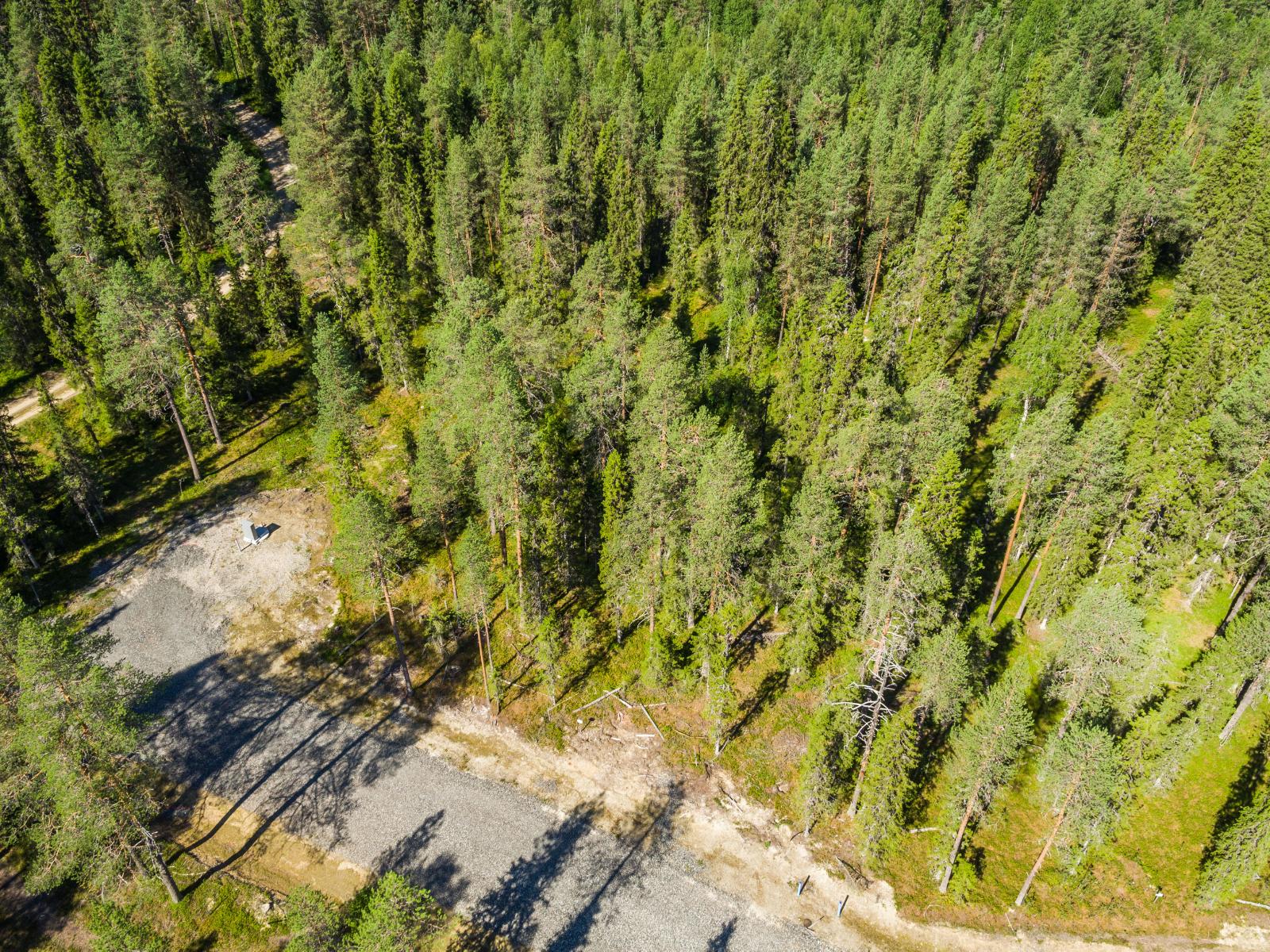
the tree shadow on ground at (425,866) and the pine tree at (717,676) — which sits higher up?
the pine tree at (717,676)

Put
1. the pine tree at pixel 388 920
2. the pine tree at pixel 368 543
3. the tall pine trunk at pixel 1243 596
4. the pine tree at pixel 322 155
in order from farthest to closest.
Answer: the pine tree at pixel 322 155, the tall pine trunk at pixel 1243 596, the pine tree at pixel 368 543, the pine tree at pixel 388 920

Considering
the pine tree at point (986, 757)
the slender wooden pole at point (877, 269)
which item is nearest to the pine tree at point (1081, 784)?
the pine tree at point (986, 757)

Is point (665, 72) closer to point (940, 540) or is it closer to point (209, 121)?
point (209, 121)

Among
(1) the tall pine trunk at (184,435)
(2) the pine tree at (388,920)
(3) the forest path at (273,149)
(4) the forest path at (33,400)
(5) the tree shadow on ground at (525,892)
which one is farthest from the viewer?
(3) the forest path at (273,149)

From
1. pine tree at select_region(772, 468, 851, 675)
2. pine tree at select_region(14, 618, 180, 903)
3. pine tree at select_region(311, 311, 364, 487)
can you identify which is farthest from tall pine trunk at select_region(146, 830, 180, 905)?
pine tree at select_region(772, 468, 851, 675)

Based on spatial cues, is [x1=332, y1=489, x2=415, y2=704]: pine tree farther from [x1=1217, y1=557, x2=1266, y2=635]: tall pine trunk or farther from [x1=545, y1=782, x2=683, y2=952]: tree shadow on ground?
[x1=1217, y1=557, x2=1266, y2=635]: tall pine trunk

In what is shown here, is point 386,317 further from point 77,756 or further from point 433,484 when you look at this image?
point 77,756

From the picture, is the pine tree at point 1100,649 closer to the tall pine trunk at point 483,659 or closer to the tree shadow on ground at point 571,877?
the tree shadow on ground at point 571,877

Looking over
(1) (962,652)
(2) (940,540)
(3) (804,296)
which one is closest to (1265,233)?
(3) (804,296)
